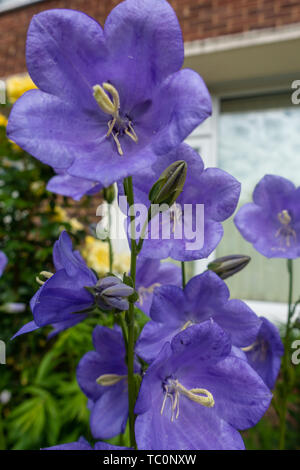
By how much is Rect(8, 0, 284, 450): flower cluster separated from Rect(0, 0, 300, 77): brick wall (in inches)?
99.9

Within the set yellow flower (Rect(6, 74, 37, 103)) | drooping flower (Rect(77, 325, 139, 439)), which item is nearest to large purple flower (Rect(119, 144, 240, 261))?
drooping flower (Rect(77, 325, 139, 439))

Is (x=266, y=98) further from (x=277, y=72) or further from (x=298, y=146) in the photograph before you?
(x=298, y=146)

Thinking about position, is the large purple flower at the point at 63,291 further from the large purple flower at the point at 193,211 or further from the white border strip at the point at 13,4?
the white border strip at the point at 13,4

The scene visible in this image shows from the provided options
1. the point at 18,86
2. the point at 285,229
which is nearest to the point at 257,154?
the point at 18,86

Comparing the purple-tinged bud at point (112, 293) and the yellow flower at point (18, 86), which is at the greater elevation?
the yellow flower at point (18, 86)

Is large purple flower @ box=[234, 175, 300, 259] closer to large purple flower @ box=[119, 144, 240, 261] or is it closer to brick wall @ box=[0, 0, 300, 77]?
large purple flower @ box=[119, 144, 240, 261]

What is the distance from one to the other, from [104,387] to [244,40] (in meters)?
2.51

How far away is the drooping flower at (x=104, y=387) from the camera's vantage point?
503mm

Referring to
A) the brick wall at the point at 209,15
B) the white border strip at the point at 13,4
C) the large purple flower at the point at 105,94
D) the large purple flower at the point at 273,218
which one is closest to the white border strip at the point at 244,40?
the brick wall at the point at 209,15

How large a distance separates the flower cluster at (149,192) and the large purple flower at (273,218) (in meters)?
0.28

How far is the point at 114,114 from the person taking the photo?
422 millimetres

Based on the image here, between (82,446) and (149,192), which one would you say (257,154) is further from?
(82,446)
